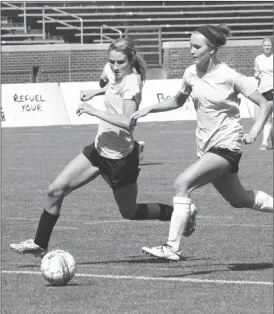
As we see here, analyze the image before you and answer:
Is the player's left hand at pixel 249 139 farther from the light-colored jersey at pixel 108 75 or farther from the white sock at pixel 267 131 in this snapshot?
the white sock at pixel 267 131

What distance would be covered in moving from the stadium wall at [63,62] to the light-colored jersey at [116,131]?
31.0 m

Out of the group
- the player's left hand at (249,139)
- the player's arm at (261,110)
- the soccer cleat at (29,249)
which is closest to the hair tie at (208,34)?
the player's arm at (261,110)

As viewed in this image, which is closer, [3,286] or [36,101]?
[3,286]

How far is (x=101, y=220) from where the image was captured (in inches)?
469

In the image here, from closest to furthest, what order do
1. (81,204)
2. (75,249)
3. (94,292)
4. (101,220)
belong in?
(94,292), (75,249), (101,220), (81,204)

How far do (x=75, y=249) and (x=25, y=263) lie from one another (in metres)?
0.85

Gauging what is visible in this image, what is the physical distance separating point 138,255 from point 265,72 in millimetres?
11852

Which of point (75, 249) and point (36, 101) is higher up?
point (75, 249)

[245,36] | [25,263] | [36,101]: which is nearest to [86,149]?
[25,263]

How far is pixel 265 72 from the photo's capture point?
68.1ft

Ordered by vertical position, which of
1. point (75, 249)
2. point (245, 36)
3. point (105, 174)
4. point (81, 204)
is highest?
point (105, 174)

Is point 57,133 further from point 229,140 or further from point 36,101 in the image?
point 229,140

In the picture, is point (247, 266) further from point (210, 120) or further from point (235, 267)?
point (210, 120)

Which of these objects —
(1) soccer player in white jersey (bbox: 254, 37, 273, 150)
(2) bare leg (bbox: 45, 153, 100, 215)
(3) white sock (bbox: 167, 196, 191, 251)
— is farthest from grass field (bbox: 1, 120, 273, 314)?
(1) soccer player in white jersey (bbox: 254, 37, 273, 150)
